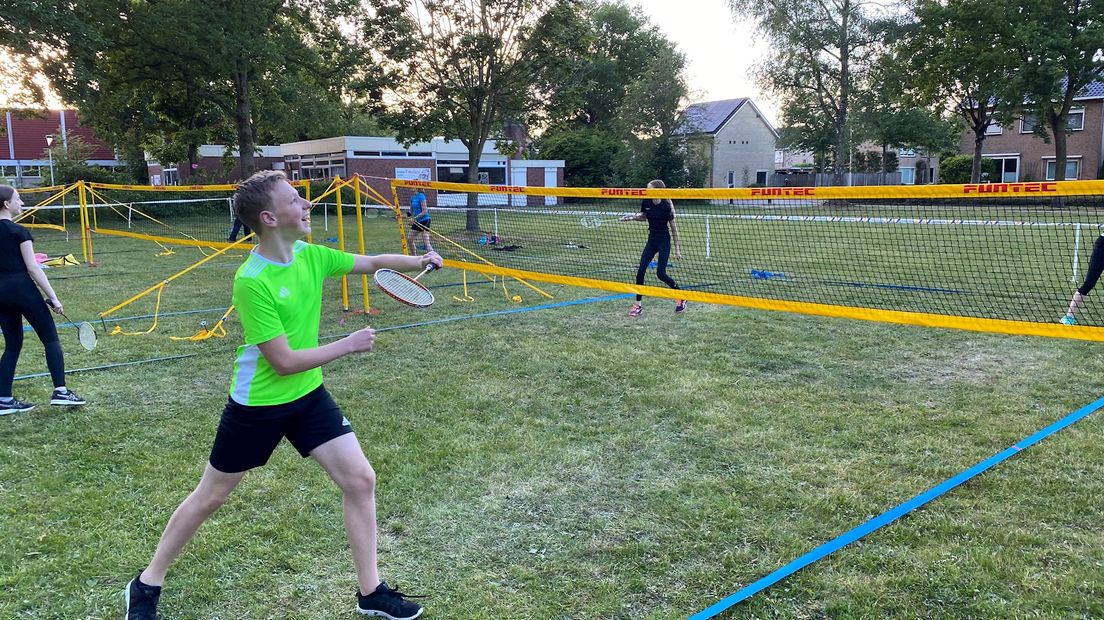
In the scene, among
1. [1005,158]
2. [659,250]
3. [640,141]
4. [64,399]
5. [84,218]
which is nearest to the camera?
[64,399]

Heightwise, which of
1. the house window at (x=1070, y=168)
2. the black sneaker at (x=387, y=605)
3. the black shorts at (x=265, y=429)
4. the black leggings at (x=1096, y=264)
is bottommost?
the black sneaker at (x=387, y=605)

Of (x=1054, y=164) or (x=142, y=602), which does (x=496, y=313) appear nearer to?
(x=142, y=602)

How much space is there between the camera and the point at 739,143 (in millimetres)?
58281

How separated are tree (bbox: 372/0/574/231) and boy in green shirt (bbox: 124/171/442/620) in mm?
21817

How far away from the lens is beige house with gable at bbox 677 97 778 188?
A: 5666cm

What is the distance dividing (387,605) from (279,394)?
44.6 inches

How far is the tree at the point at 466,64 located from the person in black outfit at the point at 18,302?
18.8 meters

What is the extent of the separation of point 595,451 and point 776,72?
143 feet

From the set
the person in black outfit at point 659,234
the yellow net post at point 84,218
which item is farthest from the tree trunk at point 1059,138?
the yellow net post at point 84,218

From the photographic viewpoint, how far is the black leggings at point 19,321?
236 inches

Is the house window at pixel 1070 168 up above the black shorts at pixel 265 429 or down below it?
above

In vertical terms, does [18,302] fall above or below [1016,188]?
below

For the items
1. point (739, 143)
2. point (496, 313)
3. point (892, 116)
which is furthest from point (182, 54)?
point (739, 143)

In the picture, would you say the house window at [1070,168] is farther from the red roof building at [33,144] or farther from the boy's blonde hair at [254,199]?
the red roof building at [33,144]
